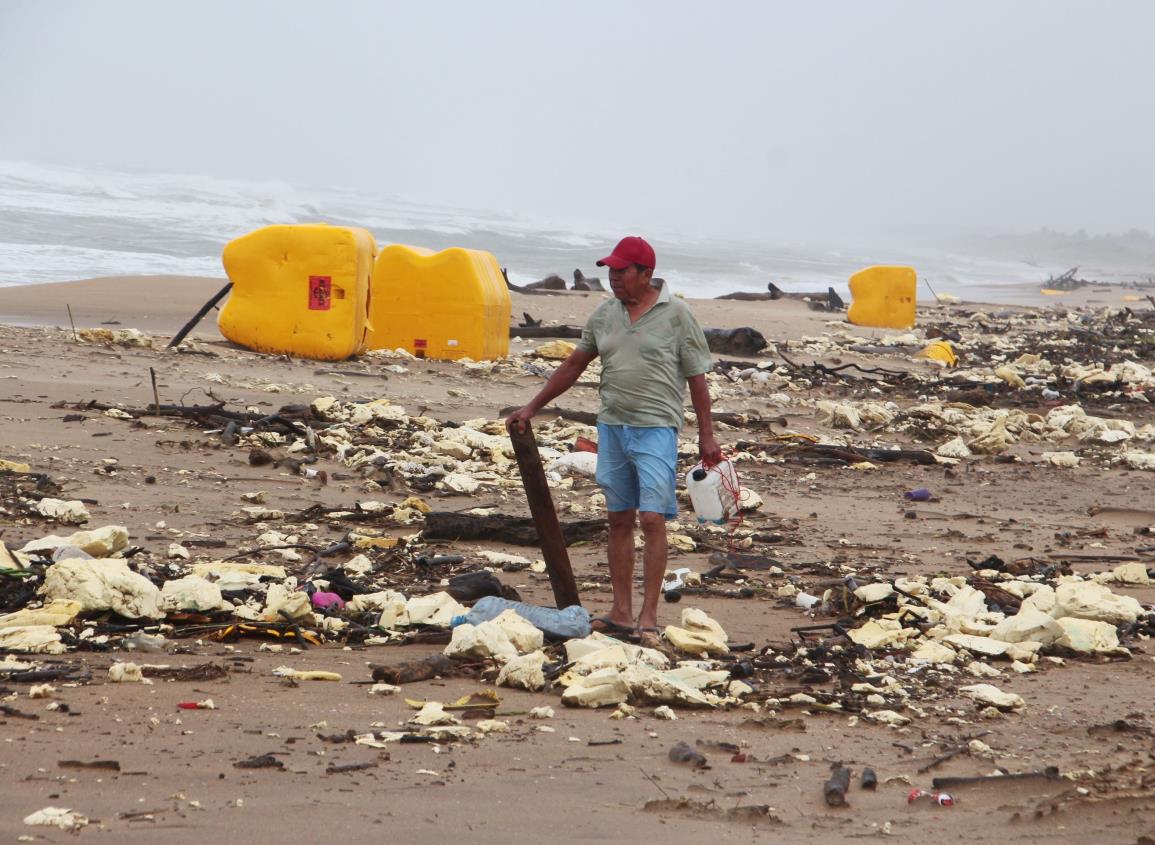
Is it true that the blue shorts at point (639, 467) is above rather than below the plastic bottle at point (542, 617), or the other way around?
above

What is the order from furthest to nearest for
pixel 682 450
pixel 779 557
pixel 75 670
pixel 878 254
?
pixel 878 254, pixel 682 450, pixel 779 557, pixel 75 670

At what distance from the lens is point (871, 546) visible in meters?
7.17

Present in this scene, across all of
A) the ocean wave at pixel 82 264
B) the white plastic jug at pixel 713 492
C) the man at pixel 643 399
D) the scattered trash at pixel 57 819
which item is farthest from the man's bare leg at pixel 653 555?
the ocean wave at pixel 82 264

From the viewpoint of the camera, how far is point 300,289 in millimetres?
12742

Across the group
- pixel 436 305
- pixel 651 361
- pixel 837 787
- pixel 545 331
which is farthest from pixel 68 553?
pixel 545 331

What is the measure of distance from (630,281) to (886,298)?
1770cm

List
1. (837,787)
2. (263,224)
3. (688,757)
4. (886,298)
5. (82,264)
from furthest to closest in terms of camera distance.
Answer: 1. (263,224)
2. (82,264)
3. (886,298)
4. (688,757)
5. (837,787)

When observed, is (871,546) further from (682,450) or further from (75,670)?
(75,670)

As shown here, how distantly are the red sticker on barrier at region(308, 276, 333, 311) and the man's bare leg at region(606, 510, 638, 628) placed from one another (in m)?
7.99

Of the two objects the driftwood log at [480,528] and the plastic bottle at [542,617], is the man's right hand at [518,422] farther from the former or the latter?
the driftwood log at [480,528]

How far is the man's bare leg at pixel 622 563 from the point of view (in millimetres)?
5141

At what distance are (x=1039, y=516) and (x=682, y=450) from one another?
2.56 m

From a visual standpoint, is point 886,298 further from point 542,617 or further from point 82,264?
point 542,617

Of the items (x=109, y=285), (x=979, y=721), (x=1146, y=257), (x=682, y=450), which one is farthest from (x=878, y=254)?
(x=979, y=721)
